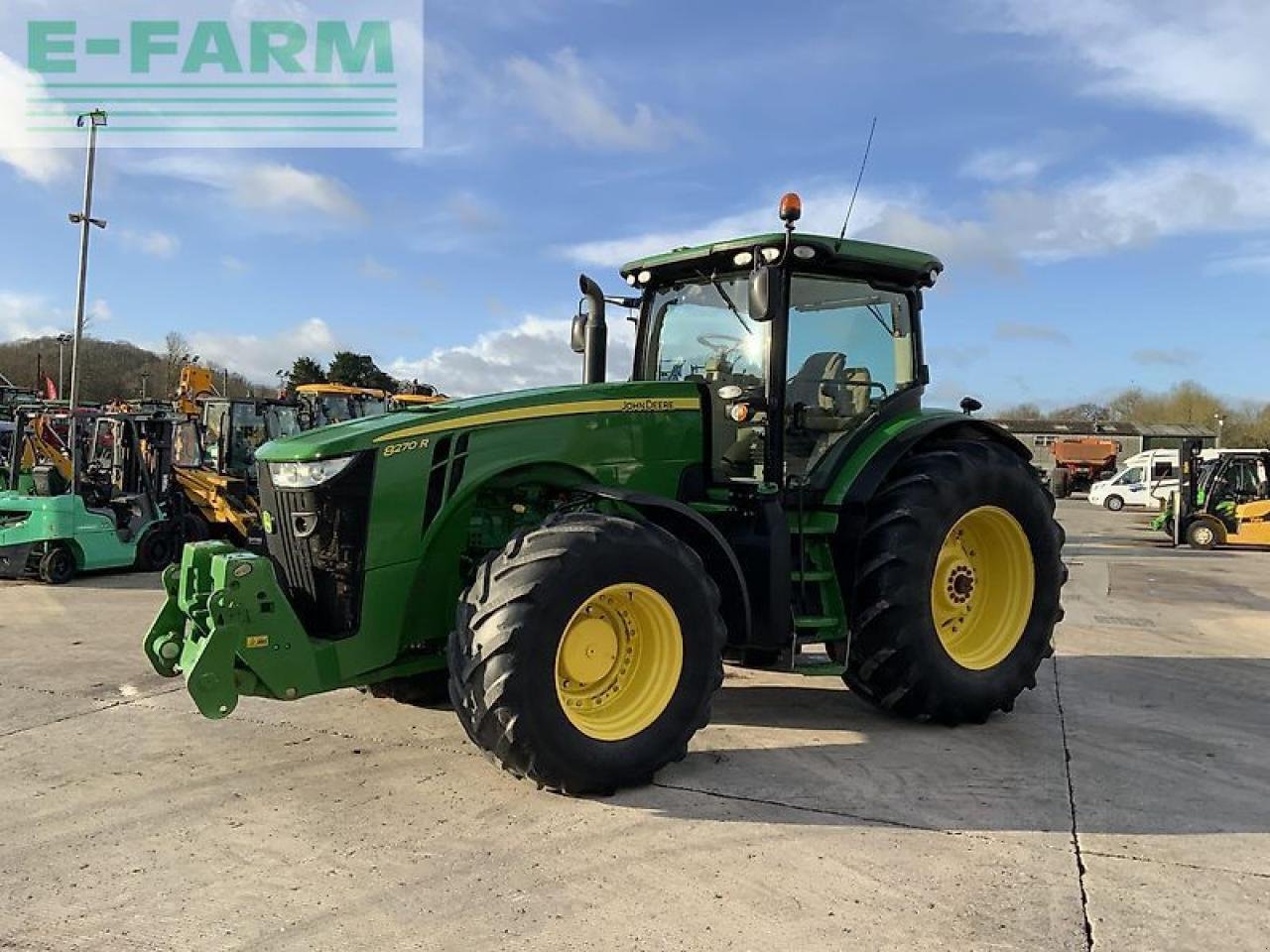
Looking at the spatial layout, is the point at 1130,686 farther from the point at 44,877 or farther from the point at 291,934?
the point at 44,877

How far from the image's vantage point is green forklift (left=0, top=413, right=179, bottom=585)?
11.2 metres

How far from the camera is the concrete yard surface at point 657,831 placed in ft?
10.8

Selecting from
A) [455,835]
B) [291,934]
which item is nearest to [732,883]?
[455,835]

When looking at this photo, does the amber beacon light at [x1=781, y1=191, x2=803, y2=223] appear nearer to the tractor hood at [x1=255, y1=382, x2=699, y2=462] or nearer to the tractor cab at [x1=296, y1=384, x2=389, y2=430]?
the tractor hood at [x1=255, y1=382, x2=699, y2=462]

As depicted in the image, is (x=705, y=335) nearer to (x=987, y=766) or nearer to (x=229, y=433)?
(x=987, y=766)

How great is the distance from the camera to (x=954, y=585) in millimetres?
5770

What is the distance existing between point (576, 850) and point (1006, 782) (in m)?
2.08

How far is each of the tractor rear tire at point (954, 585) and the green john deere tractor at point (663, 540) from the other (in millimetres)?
16

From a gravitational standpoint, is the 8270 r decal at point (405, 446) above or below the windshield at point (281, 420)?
below

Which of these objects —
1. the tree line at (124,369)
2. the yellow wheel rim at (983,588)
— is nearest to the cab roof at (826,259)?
the yellow wheel rim at (983,588)

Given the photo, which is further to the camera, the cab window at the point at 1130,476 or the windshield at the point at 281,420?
the cab window at the point at 1130,476

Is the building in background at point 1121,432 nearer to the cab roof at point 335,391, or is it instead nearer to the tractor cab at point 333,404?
the cab roof at point 335,391

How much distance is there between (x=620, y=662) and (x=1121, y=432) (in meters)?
73.4

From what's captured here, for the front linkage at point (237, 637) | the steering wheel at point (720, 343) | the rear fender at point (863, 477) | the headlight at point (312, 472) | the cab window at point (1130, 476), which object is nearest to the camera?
the front linkage at point (237, 637)
